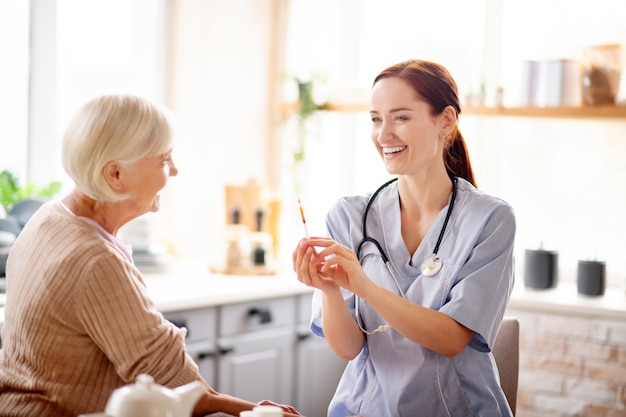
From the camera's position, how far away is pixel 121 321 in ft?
4.77

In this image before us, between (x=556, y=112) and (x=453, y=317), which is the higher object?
(x=556, y=112)

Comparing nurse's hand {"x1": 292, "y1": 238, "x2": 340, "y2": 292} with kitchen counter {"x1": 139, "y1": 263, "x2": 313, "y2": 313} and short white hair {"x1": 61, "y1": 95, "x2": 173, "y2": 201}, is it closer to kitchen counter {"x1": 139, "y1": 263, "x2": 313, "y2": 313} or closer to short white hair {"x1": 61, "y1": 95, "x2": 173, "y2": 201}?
short white hair {"x1": 61, "y1": 95, "x2": 173, "y2": 201}

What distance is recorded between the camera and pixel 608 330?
9.69 ft

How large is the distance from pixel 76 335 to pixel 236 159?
2626mm

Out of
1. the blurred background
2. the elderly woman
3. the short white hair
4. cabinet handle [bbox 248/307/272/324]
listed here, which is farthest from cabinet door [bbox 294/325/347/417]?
the short white hair

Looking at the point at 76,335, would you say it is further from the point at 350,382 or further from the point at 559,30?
the point at 559,30

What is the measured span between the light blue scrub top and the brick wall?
1213 millimetres

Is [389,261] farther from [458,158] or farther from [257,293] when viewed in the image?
[257,293]

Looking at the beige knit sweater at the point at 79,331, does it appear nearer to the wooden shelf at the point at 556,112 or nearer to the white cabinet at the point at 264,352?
the white cabinet at the point at 264,352

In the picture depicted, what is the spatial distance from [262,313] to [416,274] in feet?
4.01

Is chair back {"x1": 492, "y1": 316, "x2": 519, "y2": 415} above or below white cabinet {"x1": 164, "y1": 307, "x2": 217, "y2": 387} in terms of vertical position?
→ above

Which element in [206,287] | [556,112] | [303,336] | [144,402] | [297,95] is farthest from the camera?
[297,95]

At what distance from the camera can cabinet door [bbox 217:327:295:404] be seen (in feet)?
9.69

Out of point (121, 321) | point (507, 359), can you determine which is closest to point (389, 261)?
point (507, 359)
